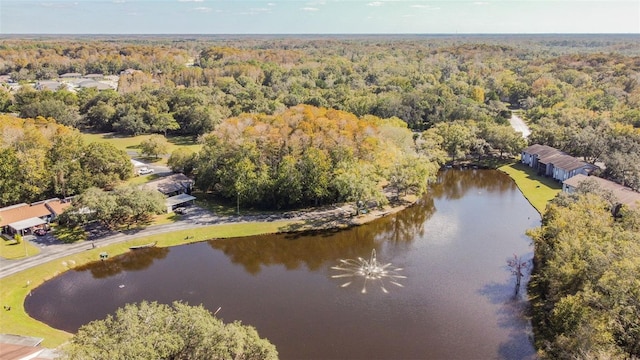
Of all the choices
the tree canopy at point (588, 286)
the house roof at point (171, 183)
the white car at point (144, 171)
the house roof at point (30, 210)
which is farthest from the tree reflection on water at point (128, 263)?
the tree canopy at point (588, 286)

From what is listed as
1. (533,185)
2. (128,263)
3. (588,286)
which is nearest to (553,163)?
(533,185)

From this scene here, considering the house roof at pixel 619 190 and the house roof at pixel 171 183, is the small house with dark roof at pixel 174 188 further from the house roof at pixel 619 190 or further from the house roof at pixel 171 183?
the house roof at pixel 619 190

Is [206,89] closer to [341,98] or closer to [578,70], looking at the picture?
[341,98]

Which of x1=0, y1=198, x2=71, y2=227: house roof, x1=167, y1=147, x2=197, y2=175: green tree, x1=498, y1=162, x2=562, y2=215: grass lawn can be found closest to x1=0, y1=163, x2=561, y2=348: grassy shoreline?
x1=498, y1=162, x2=562, y2=215: grass lawn

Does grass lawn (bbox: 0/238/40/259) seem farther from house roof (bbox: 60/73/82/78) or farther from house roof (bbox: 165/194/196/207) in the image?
house roof (bbox: 60/73/82/78)

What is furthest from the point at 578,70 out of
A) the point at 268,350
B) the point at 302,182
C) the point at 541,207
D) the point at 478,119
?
the point at 268,350
